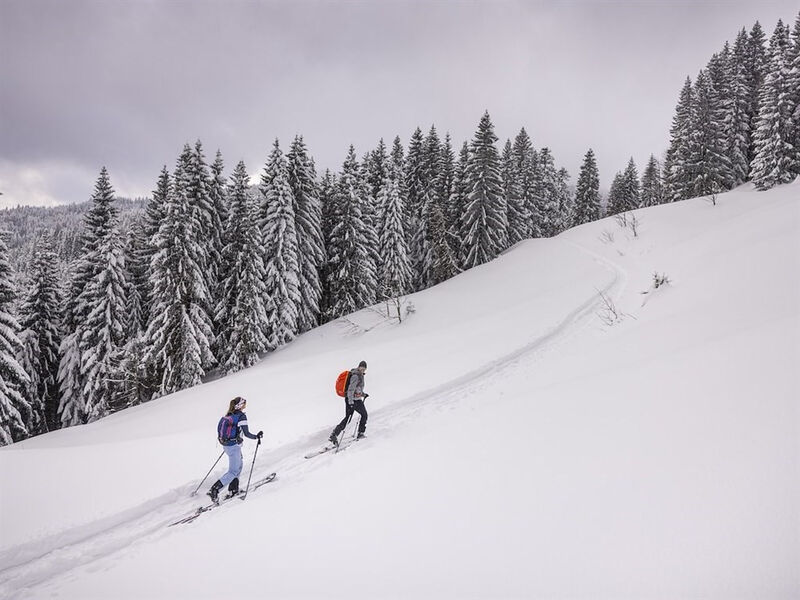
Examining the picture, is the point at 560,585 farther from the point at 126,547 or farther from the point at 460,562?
the point at 126,547

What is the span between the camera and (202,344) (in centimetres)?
2683

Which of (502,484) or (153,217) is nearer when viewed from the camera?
(502,484)

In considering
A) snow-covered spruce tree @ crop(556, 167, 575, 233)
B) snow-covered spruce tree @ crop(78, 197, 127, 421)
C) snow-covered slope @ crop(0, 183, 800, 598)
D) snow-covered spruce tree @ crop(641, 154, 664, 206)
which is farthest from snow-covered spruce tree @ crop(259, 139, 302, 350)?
snow-covered spruce tree @ crop(641, 154, 664, 206)

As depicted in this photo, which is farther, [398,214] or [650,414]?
[398,214]

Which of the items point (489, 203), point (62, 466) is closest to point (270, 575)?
point (62, 466)

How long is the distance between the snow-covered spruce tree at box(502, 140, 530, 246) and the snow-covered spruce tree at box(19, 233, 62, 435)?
1680 inches

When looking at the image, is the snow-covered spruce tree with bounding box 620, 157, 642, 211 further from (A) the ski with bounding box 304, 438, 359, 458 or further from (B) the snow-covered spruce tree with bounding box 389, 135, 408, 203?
(A) the ski with bounding box 304, 438, 359, 458

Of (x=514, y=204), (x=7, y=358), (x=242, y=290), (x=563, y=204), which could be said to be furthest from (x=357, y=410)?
(x=563, y=204)

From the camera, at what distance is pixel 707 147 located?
39219mm

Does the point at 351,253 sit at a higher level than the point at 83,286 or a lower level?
lower

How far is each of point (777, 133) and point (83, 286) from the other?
57043 mm

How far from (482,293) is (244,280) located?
17968 millimetres

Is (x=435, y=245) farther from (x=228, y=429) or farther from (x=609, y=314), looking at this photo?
(x=228, y=429)

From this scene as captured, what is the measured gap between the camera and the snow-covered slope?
13.7ft
